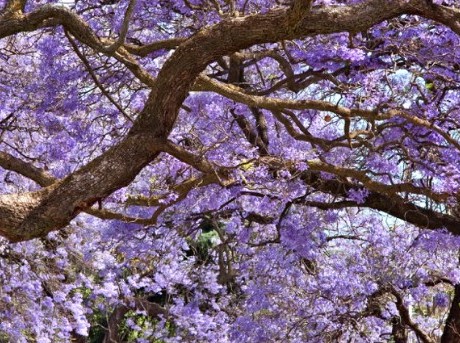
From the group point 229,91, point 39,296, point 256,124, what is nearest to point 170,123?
point 229,91

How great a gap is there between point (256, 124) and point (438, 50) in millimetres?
2222

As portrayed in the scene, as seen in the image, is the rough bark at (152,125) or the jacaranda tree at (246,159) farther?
the jacaranda tree at (246,159)

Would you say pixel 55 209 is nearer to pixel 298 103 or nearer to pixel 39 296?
pixel 298 103

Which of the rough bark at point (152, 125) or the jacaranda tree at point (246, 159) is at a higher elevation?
the jacaranda tree at point (246, 159)

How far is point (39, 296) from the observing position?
11.0 meters

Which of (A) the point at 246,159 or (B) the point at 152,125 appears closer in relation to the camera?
(B) the point at 152,125

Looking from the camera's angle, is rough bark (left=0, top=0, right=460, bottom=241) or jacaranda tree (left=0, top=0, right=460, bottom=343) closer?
rough bark (left=0, top=0, right=460, bottom=241)

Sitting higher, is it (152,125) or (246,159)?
(246,159)

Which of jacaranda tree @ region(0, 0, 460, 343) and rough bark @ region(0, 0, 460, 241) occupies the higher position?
jacaranda tree @ region(0, 0, 460, 343)

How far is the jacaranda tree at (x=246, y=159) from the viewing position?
210 inches

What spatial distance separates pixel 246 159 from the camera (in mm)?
7070

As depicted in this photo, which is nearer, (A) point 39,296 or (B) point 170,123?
(B) point 170,123

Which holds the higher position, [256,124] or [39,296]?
[256,124]

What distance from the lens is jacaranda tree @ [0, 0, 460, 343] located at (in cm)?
532
